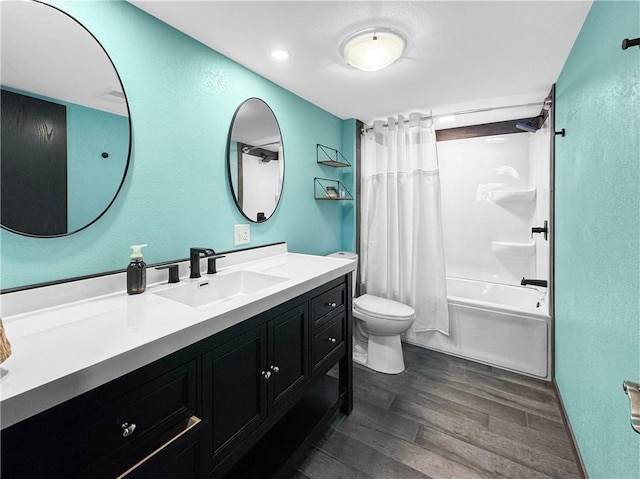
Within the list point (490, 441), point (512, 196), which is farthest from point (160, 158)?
point (512, 196)

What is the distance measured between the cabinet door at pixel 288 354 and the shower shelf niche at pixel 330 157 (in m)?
1.55

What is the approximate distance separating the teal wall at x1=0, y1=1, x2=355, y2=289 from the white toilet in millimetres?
1019

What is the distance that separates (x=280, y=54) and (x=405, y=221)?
172 centimetres

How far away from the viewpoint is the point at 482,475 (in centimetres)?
142

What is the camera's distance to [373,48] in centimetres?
155

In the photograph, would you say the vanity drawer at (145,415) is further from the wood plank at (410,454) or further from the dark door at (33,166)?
the wood plank at (410,454)

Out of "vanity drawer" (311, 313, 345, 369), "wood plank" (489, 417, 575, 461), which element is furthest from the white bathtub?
"vanity drawer" (311, 313, 345, 369)

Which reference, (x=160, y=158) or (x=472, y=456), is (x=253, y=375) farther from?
(x=472, y=456)

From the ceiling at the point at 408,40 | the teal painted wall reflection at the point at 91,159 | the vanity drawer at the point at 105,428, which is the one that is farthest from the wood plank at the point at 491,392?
the teal painted wall reflection at the point at 91,159

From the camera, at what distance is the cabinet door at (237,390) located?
39.5 inches

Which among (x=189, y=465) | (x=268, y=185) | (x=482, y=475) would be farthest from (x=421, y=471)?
(x=268, y=185)

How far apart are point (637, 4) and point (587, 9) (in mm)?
561

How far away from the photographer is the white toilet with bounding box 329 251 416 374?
2.27 metres

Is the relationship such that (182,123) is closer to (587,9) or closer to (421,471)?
(587,9)
